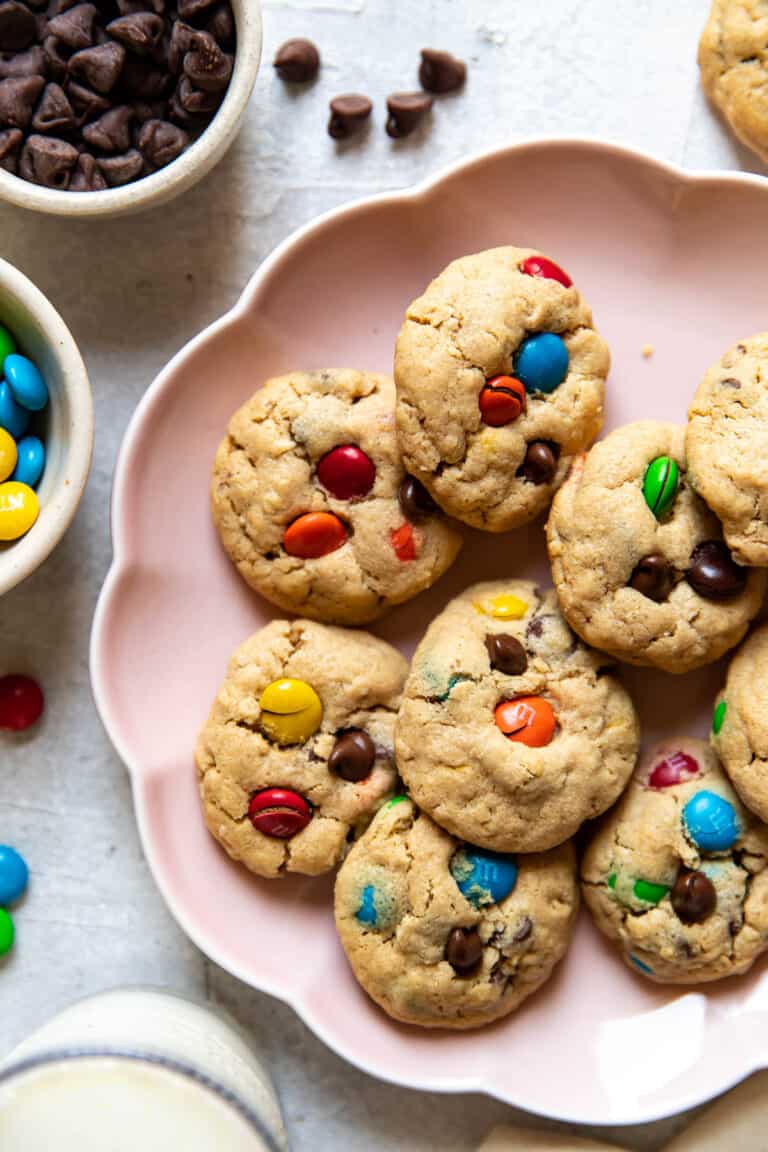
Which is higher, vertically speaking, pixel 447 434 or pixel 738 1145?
pixel 447 434

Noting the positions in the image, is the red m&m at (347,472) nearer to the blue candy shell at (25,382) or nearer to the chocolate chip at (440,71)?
the blue candy shell at (25,382)

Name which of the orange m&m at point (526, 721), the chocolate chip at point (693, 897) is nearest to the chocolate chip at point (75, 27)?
the orange m&m at point (526, 721)

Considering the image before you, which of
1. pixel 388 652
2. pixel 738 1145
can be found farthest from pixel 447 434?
pixel 738 1145

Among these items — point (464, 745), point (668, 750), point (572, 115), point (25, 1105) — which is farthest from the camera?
point (572, 115)

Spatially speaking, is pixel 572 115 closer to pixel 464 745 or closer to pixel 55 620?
pixel 464 745

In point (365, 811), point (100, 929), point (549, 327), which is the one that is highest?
point (549, 327)

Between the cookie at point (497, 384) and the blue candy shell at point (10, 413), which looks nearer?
the cookie at point (497, 384)

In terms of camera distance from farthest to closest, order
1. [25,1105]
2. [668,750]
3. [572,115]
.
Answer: [572,115] < [668,750] < [25,1105]

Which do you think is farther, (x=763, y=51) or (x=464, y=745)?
(x=763, y=51)

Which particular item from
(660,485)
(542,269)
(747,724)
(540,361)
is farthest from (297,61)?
(747,724)
